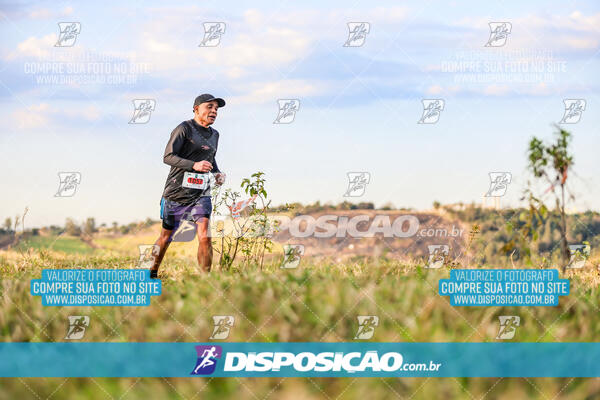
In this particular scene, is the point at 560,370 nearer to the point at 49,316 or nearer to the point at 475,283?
the point at 475,283

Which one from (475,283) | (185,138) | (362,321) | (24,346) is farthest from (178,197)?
(475,283)

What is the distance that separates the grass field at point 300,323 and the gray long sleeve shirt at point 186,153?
1.08 metres

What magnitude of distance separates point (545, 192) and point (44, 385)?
18.5ft

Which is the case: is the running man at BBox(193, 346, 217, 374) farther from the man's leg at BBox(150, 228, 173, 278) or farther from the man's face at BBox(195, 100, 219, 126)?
the man's face at BBox(195, 100, 219, 126)

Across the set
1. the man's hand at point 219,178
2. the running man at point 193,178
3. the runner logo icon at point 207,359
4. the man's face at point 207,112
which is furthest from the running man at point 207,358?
the man's face at point 207,112

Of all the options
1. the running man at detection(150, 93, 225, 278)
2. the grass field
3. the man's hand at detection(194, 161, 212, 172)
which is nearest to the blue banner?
the grass field

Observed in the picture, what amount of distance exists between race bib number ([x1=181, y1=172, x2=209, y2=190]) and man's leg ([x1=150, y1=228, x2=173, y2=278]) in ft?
2.41

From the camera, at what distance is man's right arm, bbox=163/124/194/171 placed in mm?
7805

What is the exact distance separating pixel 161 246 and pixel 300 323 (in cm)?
309

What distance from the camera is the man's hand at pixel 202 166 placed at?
7.80m

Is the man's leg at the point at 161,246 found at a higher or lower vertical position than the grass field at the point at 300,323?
higher

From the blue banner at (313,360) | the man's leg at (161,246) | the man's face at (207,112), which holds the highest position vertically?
the man's face at (207,112)

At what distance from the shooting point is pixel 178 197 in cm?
810

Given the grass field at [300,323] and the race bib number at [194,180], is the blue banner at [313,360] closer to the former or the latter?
the grass field at [300,323]
